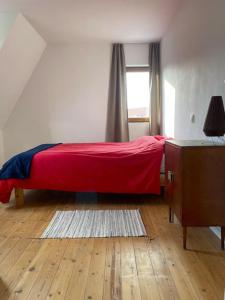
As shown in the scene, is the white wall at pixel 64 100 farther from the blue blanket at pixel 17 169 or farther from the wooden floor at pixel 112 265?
the wooden floor at pixel 112 265

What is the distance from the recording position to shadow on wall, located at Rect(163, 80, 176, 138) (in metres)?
3.87

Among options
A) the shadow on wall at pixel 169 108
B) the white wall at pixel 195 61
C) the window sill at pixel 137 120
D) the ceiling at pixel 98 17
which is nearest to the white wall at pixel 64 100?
the ceiling at pixel 98 17

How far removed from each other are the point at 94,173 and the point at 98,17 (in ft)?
7.00

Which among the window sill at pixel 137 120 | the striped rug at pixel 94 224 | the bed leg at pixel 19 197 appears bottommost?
the striped rug at pixel 94 224

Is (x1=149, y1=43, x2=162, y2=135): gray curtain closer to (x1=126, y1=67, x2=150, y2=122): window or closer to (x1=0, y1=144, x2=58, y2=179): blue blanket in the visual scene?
Answer: (x1=126, y1=67, x2=150, y2=122): window

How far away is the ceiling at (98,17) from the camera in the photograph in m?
3.12

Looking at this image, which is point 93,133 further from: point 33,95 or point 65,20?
point 65,20

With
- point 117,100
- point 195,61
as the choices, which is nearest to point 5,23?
point 117,100

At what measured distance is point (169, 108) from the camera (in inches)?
164

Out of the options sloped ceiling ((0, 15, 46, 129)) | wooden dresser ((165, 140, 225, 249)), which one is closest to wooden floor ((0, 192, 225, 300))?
wooden dresser ((165, 140, 225, 249))

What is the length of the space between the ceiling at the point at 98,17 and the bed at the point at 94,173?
1750 millimetres

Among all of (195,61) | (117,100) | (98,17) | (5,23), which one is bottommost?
(117,100)

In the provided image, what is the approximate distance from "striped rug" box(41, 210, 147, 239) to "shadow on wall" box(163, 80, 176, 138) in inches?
64.9

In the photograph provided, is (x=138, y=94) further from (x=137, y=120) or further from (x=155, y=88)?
(x=137, y=120)
